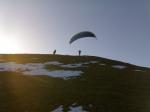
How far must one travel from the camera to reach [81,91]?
47875mm

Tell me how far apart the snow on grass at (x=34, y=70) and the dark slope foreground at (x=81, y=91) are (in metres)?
1.24

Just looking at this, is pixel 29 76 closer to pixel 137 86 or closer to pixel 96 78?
pixel 96 78

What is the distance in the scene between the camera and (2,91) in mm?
46688

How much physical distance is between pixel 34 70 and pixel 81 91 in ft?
52.8

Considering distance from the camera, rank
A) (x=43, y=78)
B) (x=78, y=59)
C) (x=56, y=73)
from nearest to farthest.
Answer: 1. (x=43, y=78)
2. (x=56, y=73)
3. (x=78, y=59)

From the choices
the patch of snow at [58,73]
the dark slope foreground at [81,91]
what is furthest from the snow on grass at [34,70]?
the dark slope foreground at [81,91]

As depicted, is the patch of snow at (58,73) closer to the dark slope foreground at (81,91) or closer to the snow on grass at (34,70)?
the snow on grass at (34,70)

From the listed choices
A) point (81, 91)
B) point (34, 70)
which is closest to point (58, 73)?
point (34, 70)

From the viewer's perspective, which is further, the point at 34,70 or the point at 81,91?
the point at 34,70

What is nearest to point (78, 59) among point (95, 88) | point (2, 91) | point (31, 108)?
point (95, 88)

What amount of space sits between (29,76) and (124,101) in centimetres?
1719

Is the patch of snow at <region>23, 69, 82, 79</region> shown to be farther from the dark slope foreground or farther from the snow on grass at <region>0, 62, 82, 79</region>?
the dark slope foreground

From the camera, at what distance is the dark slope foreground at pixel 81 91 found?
133ft

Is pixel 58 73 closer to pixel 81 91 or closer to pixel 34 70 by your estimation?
pixel 34 70
